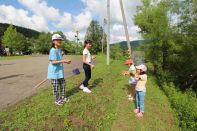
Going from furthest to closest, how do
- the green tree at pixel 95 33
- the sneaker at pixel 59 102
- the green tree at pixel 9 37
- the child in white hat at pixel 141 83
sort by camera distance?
the green tree at pixel 95 33
the green tree at pixel 9 37
the sneaker at pixel 59 102
the child in white hat at pixel 141 83

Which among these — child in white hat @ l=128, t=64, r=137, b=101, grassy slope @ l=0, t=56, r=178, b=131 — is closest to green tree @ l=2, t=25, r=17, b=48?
grassy slope @ l=0, t=56, r=178, b=131

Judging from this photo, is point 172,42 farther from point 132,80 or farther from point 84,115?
point 84,115

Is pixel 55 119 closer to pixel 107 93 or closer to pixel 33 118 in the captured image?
pixel 33 118

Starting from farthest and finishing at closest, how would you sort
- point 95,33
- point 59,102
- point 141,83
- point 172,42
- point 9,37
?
1. point 95,33
2. point 9,37
3. point 172,42
4. point 59,102
5. point 141,83

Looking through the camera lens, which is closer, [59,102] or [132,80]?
[59,102]

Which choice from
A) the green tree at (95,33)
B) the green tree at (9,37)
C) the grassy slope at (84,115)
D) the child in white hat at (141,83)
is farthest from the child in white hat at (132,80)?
the green tree at (9,37)

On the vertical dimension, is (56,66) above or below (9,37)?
below

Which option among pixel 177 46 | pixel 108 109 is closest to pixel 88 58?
pixel 108 109

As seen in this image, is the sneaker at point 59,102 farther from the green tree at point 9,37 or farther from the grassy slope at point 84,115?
the green tree at point 9,37

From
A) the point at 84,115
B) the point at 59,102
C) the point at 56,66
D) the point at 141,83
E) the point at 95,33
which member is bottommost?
the point at 84,115

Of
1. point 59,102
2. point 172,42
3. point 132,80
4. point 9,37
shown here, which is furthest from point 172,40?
point 9,37

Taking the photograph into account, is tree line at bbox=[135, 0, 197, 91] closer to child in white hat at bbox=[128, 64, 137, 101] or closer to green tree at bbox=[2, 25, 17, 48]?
child in white hat at bbox=[128, 64, 137, 101]

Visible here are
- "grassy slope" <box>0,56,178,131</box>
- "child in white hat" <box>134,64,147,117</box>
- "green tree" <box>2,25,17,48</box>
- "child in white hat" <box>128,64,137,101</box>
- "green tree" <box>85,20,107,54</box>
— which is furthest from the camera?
"green tree" <box>85,20,107,54</box>

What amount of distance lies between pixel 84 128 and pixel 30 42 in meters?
117
